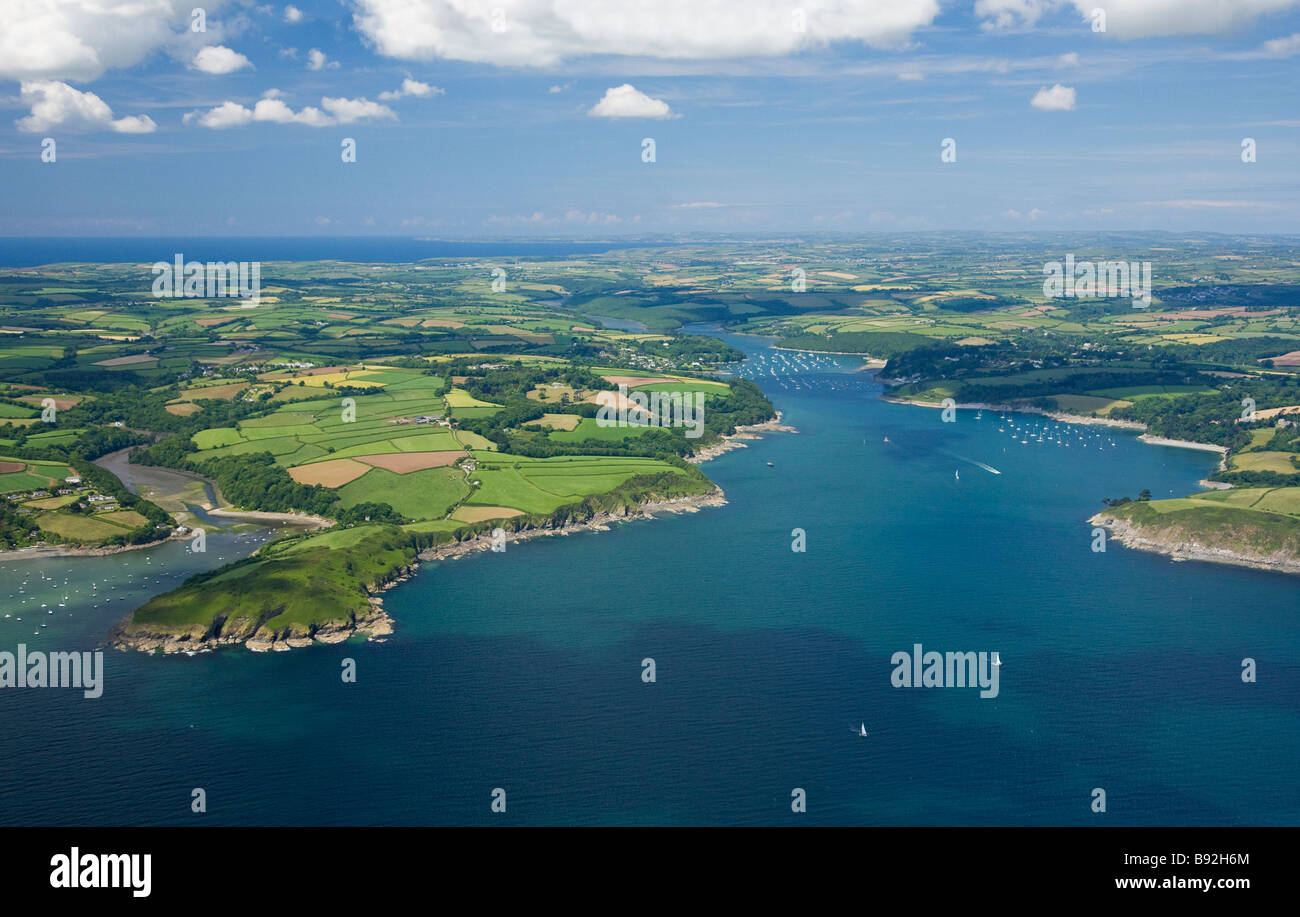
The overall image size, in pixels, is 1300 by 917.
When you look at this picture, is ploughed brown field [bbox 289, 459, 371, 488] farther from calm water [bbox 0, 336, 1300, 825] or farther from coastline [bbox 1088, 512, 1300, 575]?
coastline [bbox 1088, 512, 1300, 575]

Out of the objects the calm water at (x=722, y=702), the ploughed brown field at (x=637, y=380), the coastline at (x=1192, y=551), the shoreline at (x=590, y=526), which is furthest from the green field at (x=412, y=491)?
the ploughed brown field at (x=637, y=380)

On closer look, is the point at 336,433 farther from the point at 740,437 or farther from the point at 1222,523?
the point at 1222,523

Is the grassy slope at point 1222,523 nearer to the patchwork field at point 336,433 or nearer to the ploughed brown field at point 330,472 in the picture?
the patchwork field at point 336,433

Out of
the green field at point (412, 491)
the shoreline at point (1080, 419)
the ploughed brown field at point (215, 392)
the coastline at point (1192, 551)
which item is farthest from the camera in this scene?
the ploughed brown field at point (215, 392)

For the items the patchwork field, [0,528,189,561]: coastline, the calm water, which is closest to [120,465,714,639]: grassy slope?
the calm water

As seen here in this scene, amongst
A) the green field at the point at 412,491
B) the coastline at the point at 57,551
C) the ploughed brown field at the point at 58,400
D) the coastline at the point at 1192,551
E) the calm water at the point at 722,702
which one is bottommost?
the calm water at the point at 722,702

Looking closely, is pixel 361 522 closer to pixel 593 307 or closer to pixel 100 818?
pixel 100 818
